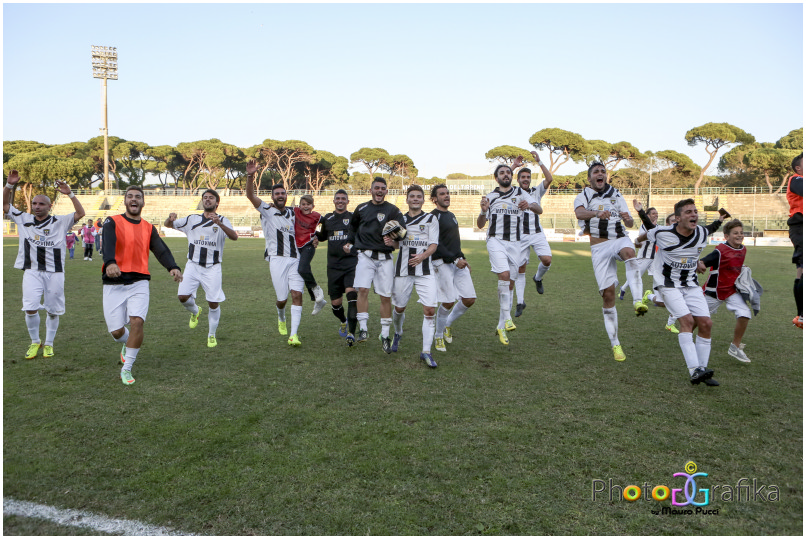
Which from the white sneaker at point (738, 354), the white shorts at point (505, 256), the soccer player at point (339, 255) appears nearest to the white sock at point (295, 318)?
the soccer player at point (339, 255)

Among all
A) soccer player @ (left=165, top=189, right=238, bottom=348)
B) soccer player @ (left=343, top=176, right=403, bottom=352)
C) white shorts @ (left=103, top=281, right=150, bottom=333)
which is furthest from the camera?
soccer player @ (left=165, top=189, right=238, bottom=348)

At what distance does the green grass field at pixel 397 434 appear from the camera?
3551 millimetres

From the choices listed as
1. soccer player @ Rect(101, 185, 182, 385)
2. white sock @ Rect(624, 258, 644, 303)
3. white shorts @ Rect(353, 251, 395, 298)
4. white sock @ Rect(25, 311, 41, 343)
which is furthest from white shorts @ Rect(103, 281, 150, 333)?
white sock @ Rect(624, 258, 644, 303)

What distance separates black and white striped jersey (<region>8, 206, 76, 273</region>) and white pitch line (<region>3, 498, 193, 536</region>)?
16.3 ft

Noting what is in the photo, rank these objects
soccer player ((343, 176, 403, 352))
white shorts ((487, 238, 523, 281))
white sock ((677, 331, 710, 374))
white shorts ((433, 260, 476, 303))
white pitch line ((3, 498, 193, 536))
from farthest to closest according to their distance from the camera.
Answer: white shorts ((487, 238, 523, 281)) → white shorts ((433, 260, 476, 303)) → soccer player ((343, 176, 403, 352)) → white sock ((677, 331, 710, 374)) → white pitch line ((3, 498, 193, 536))

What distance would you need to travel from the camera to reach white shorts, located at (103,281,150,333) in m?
6.59

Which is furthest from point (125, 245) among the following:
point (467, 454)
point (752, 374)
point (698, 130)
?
point (698, 130)

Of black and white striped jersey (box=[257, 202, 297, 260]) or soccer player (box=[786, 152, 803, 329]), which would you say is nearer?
soccer player (box=[786, 152, 803, 329])

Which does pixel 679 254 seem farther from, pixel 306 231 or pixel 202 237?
pixel 202 237

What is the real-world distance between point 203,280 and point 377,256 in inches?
114

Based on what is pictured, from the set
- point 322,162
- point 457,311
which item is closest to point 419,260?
point 457,311

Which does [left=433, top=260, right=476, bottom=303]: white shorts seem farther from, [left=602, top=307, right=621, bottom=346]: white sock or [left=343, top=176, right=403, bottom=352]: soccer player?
[left=602, top=307, right=621, bottom=346]: white sock

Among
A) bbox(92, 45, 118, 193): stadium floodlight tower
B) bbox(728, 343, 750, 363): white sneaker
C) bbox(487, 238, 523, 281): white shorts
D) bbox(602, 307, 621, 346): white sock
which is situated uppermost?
bbox(92, 45, 118, 193): stadium floodlight tower

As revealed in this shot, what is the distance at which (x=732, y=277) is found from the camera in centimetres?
754
